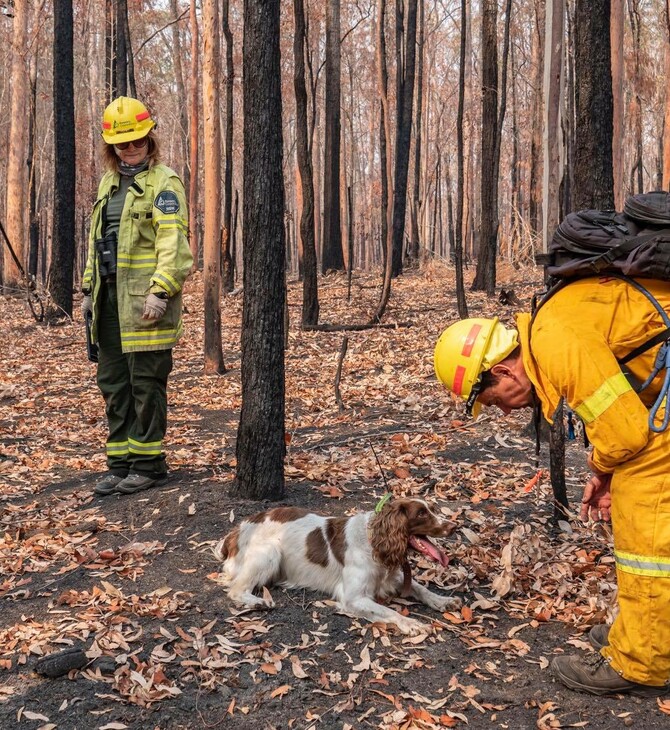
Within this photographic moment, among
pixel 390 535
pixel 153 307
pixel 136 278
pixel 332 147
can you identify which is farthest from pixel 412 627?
pixel 332 147

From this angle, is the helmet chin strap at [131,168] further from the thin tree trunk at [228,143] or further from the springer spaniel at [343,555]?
the thin tree trunk at [228,143]

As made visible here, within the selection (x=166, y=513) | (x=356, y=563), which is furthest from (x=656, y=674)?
(x=166, y=513)

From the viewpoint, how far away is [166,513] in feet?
18.3

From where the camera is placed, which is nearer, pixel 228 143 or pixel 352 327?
pixel 352 327

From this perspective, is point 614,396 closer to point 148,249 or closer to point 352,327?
point 148,249

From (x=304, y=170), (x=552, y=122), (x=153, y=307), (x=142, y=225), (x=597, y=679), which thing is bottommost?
(x=597, y=679)

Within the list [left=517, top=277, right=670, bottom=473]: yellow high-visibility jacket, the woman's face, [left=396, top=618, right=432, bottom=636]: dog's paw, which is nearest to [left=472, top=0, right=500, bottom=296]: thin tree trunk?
the woman's face

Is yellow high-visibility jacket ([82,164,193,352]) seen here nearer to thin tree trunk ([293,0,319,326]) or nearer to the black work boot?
the black work boot

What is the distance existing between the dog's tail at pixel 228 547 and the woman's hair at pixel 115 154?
2995 millimetres

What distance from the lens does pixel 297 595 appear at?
454cm

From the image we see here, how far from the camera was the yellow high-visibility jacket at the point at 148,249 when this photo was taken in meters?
5.75

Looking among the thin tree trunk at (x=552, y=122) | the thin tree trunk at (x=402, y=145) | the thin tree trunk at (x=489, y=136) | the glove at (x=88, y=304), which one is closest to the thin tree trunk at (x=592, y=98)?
the thin tree trunk at (x=552, y=122)

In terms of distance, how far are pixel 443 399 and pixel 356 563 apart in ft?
15.9

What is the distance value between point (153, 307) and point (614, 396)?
3.74 metres
